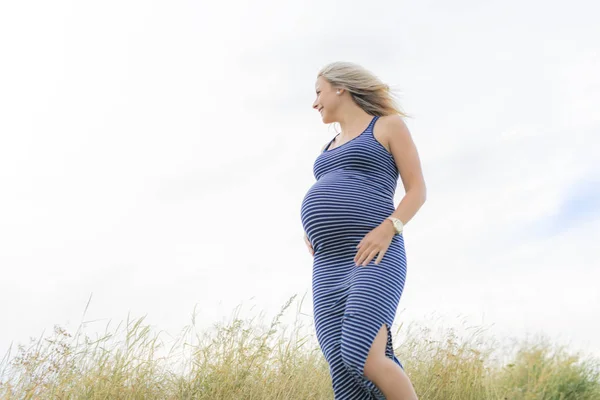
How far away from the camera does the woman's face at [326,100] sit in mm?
3633

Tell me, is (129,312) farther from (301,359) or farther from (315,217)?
(315,217)

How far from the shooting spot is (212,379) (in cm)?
471

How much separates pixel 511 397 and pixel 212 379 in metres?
2.59

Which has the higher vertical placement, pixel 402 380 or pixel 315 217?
pixel 315 217

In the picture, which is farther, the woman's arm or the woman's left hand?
the woman's arm

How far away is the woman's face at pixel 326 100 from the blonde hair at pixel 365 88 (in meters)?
0.04

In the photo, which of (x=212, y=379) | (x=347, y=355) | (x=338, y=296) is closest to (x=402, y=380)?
(x=347, y=355)

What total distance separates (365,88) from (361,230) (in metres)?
0.94

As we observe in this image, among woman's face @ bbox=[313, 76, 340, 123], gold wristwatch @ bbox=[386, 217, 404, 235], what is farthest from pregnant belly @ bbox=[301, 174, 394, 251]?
woman's face @ bbox=[313, 76, 340, 123]

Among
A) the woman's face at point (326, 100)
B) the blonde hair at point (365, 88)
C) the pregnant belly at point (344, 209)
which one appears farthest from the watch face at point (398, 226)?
the woman's face at point (326, 100)

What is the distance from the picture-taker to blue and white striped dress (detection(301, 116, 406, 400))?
288 centimetres

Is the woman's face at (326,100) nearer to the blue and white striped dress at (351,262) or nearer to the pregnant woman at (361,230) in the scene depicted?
the pregnant woman at (361,230)

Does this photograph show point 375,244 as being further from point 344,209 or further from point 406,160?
point 406,160

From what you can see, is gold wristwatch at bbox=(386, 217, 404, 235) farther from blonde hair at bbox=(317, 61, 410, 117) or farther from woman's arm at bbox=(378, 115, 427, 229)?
blonde hair at bbox=(317, 61, 410, 117)
